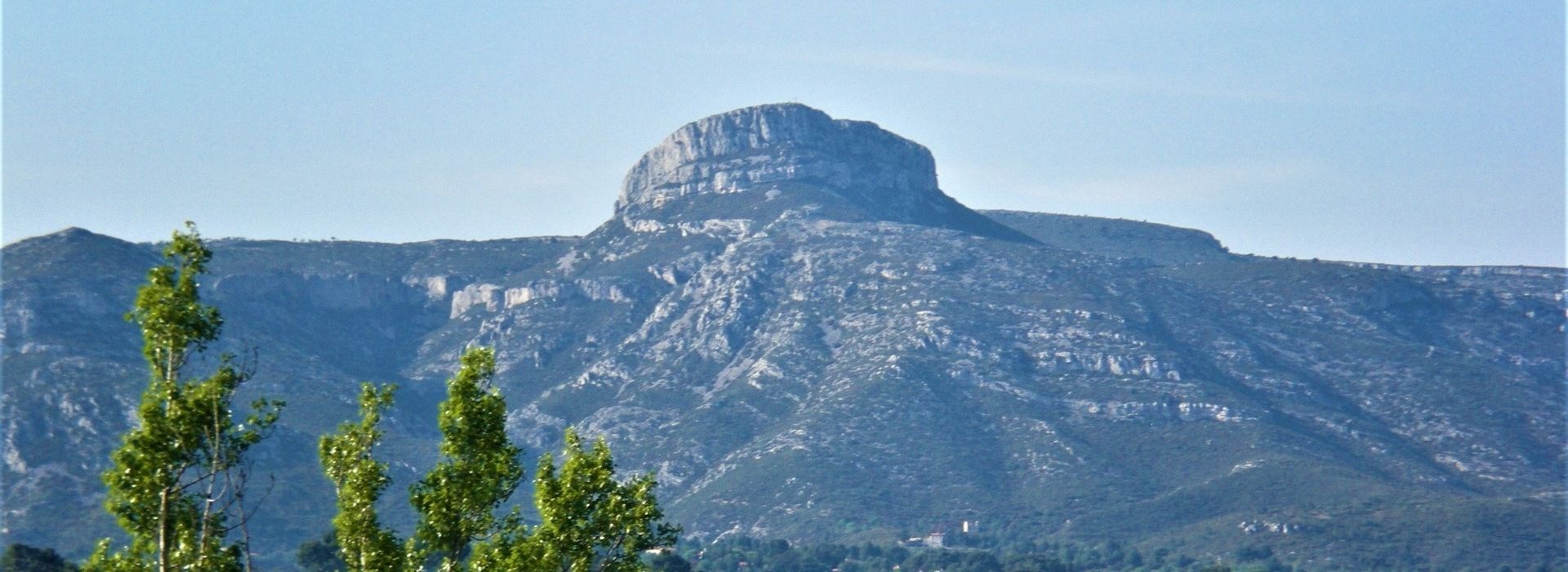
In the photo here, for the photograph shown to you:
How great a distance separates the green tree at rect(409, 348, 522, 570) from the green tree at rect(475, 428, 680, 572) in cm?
94

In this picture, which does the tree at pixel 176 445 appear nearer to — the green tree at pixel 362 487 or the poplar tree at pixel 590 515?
the green tree at pixel 362 487

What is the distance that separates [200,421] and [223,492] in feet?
5.34

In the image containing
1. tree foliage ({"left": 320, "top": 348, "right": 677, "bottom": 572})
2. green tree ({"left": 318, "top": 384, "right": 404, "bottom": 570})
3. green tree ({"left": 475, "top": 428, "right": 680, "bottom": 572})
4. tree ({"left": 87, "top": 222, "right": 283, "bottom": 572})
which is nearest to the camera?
tree ({"left": 87, "top": 222, "right": 283, "bottom": 572})

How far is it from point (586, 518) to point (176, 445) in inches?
356

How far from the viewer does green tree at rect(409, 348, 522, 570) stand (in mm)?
44719

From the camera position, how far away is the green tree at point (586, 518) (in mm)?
44688

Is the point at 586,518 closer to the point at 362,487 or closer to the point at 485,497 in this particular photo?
the point at 485,497

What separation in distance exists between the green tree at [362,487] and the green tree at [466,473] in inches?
36.3

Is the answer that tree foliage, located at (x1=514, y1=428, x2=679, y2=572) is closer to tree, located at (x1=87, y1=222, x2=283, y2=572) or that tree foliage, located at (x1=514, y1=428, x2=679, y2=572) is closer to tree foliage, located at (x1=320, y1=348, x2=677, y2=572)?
tree foliage, located at (x1=320, y1=348, x2=677, y2=572)

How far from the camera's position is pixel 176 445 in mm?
41625

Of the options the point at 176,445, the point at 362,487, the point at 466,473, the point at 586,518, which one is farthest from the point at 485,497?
the point at 176,445

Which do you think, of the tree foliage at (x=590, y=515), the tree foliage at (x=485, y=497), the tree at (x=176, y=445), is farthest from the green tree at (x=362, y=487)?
the tree foliage at (x=590, y=515)

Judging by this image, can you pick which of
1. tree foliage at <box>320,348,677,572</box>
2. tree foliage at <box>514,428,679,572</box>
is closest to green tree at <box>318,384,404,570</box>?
tree foliage at <box>320,348,677,572</box>

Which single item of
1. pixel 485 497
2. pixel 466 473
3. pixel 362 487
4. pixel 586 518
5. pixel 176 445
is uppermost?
pixel 176 445
